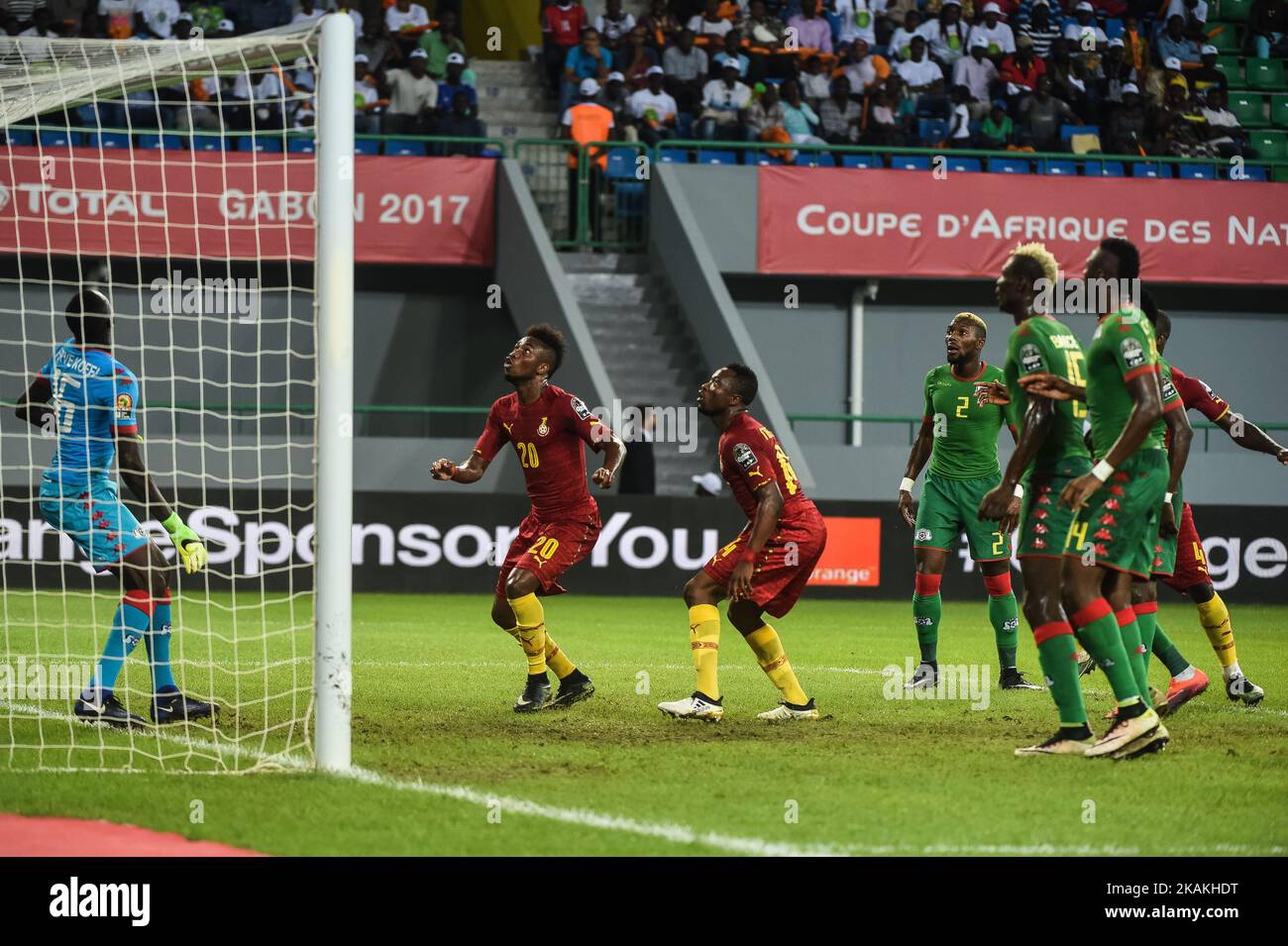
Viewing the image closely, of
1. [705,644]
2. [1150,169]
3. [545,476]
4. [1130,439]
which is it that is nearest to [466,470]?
[545,476]

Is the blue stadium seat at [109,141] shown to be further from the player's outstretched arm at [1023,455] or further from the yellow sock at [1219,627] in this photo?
the player's outstretched arm at [1023,455]

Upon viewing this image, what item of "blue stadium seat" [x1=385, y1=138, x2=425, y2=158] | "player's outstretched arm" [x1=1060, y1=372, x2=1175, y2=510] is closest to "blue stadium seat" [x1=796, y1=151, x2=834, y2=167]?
"blue stadium seat" [x1=385, y1=138, x2=425, y2=158]

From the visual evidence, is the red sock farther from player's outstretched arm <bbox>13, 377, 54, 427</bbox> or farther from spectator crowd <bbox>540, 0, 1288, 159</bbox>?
spectator crowd <bbox>540, 0, 1288, 159</bbox>

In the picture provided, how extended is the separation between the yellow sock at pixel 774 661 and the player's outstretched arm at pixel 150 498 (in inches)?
107

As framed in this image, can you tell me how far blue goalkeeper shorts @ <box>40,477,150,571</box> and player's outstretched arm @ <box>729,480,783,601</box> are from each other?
9.28 feet

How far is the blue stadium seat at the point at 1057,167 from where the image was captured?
69.3 ft

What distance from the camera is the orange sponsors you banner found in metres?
17.1

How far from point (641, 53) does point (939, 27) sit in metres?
4.55

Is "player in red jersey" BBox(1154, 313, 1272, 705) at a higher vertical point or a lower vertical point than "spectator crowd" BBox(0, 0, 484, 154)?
lower

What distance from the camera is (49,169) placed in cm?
1748

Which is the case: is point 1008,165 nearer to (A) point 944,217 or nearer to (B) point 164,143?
(A) point 944,217

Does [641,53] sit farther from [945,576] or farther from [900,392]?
[945,576]

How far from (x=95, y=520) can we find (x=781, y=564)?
3.33 meters

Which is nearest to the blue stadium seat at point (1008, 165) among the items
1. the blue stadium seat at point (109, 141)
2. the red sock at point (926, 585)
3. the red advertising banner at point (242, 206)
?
the red advertising banner at point (242, 206)
